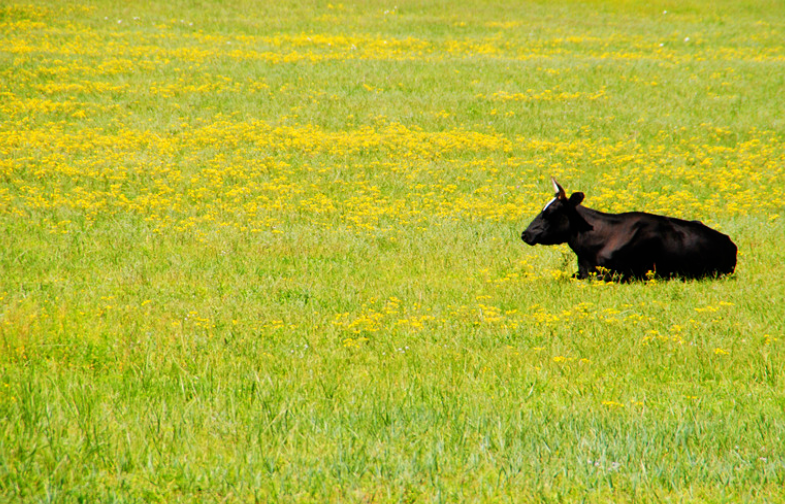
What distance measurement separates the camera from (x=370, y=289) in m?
9.57

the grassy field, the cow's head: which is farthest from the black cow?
the grassy field

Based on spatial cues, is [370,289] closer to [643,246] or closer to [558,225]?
[558,225]

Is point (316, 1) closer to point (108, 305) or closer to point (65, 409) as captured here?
point (108, 305)

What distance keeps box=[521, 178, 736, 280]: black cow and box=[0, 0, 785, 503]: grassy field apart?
441 millimetres

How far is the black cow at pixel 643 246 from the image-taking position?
10.1 meters

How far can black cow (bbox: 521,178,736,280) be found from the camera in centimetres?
1012

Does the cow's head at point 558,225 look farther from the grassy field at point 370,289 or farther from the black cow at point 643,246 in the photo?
the grassy field at point 370,289

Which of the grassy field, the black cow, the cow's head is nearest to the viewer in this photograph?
the grassy field

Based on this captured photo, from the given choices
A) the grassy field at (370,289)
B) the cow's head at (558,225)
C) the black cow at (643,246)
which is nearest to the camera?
the grassy field at (370,289)

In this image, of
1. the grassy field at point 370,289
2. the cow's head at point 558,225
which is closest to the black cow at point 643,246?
the cow's head at point 558,225

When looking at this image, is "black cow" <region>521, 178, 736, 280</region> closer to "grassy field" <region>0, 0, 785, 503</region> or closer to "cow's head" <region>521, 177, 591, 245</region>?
"cow's head" <region>521, 177, 591, 245</region>

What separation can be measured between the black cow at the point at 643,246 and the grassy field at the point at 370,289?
441 millimetres

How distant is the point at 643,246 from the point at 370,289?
4.02 m

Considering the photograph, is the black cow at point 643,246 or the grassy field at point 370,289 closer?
the grassy field at point 370,289
